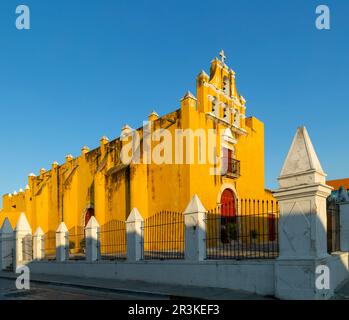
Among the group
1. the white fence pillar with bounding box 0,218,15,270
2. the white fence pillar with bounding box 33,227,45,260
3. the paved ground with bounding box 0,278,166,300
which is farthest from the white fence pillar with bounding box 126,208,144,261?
the white fence pillar with bounding box 0,218,15,270

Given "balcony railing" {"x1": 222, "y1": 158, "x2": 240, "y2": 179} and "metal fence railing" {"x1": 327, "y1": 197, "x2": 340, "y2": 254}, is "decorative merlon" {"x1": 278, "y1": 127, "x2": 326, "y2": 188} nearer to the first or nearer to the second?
"metal fence railing" {"x1": 327, "y1": 197, "x2": 340, "y2": 254}

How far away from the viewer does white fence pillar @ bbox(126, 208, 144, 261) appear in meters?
11.2

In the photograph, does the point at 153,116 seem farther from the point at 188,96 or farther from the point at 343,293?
the point at 343,293

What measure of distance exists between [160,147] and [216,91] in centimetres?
409

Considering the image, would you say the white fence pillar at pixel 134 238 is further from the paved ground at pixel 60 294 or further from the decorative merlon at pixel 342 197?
the decorative merlon at pixel 342 197

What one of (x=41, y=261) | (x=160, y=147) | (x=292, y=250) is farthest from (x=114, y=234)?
(x=292, y=250)

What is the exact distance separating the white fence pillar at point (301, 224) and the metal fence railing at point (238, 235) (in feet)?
1.44

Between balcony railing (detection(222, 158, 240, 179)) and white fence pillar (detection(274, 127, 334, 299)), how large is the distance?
9.92 m

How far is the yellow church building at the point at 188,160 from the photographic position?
16.4 meters

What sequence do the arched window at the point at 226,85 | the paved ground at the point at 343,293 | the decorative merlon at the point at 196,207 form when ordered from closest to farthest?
the paved ground at the point at 343,293 < the decorative merlon at the point at 196,207 < the arched window at the point at 226,85

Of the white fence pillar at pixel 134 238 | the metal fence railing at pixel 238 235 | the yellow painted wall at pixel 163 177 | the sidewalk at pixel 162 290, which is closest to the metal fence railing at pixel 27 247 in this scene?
the yellow painted wall at pixel 163 177

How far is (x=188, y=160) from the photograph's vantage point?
52.4ft

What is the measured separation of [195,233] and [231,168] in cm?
934

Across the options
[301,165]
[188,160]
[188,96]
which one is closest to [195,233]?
[301,165]
